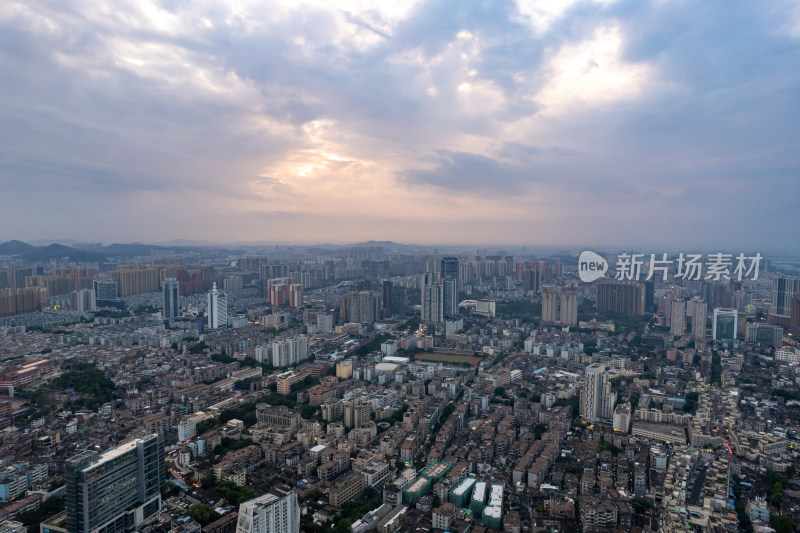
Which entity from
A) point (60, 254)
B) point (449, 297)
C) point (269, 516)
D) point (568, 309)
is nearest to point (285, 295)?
point (449, 297)

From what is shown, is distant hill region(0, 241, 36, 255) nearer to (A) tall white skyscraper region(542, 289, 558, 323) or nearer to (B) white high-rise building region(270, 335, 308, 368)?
(B) white high-rise building region(270, 335, 308, 368)

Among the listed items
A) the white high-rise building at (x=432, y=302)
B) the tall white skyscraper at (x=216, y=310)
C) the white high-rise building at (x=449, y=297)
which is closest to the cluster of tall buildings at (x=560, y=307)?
the white high-rise building at (x=449, y=297)

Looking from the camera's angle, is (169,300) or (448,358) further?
(169,300)

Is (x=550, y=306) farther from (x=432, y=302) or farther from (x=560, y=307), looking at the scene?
(x=432, y=302)

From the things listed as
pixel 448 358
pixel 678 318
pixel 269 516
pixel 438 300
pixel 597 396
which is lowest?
pixel 448 358

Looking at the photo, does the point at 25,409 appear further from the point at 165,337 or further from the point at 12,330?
the point at 12,330

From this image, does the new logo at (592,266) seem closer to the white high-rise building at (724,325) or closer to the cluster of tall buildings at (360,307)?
the white high-rise building at (724,325)

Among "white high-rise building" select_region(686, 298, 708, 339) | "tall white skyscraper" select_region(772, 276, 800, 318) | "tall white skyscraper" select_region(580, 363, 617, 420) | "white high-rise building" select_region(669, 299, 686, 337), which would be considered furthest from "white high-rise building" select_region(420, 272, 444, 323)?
"tall white skyscraper" select_region(772, 276, 800, 318)
